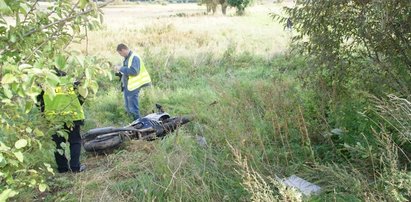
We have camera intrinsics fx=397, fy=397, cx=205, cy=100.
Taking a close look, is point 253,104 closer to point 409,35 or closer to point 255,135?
point 255,135

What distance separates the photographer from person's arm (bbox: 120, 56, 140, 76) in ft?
26.2

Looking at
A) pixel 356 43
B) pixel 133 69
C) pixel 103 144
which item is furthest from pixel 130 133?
pixel 356 43

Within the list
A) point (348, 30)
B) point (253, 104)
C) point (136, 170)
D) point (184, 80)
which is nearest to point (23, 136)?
point (136, 170)

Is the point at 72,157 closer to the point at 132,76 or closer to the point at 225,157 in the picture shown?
the point at 225,157

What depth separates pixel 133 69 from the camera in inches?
314

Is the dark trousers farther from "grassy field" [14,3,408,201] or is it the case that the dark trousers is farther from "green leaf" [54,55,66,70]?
"green leaf" [54,55,66,70]

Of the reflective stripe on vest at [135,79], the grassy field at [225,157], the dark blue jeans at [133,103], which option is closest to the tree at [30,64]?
the grassy field at [225,157]

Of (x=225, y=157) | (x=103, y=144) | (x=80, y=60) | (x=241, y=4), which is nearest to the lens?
(x=80, y=60)

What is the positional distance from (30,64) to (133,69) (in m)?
5.92

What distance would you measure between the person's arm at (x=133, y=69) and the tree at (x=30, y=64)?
5.22 metres

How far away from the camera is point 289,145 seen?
471 cm

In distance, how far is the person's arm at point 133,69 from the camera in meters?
7.99

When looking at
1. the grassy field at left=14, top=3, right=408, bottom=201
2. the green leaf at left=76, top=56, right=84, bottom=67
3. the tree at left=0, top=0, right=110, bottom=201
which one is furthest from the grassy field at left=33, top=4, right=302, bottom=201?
the green leaf at left=76, top=56, right=84, bottom=67

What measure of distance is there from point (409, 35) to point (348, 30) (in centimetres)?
71
